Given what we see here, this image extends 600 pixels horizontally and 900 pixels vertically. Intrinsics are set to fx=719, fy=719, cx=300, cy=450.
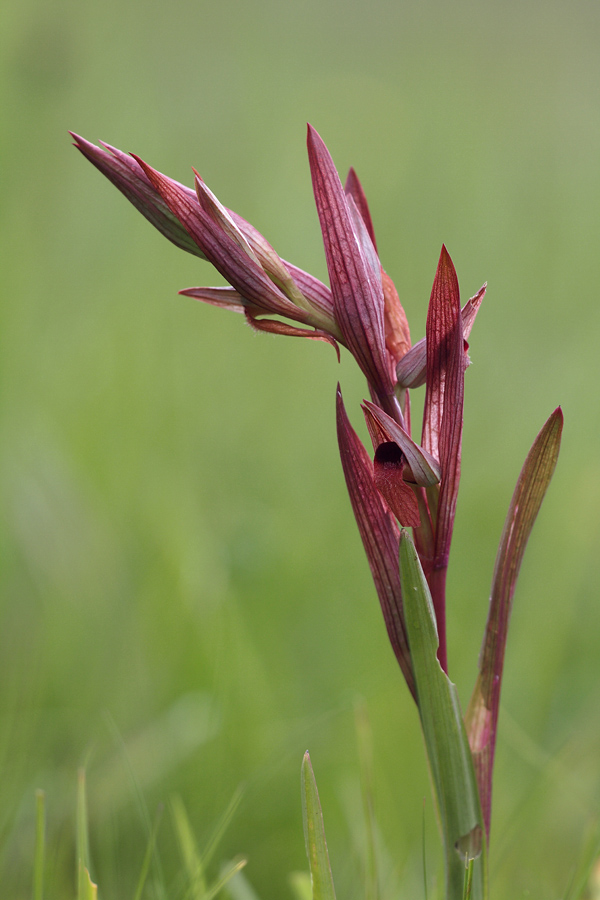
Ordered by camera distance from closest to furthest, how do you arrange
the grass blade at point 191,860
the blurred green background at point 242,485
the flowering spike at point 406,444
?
the flowering spike at point 406,444
the grass blade at point 191,860
the blurred green background at point 242,485

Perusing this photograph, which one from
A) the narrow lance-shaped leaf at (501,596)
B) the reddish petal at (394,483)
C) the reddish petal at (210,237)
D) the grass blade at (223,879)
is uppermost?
the reddish petal at (210,237)

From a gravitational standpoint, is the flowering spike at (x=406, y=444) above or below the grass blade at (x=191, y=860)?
above

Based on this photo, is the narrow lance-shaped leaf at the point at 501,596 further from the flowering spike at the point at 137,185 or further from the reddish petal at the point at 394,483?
the flowering spike at the point at 137,185

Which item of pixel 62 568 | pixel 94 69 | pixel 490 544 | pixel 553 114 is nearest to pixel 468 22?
pixel 553 114

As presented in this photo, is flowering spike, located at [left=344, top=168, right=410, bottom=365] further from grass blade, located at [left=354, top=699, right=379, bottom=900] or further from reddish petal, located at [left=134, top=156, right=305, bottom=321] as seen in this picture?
grass blade, located at [left=354, top=699, right=379, bottom=900]

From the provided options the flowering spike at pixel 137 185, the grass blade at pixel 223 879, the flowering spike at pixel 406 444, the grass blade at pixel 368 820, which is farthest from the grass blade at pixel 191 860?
the flowering spike at pixel 137 185

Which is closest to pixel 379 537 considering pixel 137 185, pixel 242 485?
pixel 137 185
